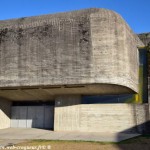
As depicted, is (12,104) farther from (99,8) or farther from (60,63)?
(99,8)

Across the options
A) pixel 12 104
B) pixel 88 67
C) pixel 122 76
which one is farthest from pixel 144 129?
pixel 12 104

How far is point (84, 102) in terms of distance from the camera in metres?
25.4

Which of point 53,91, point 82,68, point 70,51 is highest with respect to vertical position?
point 70,51

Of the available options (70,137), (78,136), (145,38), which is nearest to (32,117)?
(78,136)

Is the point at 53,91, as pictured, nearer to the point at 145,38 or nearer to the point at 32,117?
the point at 32,117

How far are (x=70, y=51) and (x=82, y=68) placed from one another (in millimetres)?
1790

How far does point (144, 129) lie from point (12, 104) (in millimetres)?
15247

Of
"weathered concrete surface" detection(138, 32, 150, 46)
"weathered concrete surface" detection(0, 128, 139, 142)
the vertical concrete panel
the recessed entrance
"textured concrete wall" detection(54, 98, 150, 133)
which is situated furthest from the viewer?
the recessed entrance

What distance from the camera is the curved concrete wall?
21.8 metres

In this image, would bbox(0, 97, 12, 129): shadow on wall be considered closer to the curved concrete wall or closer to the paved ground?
the curved concrete wall

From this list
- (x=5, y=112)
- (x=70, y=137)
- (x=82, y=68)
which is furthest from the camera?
(x=5, y=112)

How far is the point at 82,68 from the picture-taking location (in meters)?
21.9

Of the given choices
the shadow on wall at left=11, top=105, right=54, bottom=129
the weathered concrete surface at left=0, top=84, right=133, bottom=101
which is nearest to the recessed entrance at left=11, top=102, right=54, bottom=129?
the shadow on wall at left=11, top=105, right=54, bottom=129

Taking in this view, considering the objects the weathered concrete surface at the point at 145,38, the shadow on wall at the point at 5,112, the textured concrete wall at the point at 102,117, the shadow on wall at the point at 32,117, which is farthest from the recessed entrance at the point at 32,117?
the weathered concrete surface at the point at 145,38
